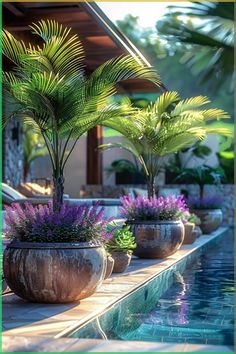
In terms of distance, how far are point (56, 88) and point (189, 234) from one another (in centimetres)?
714

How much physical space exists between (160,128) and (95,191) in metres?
9.61

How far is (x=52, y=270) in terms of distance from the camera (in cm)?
562

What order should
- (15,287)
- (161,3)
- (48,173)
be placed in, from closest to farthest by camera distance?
(15,287)
(161,3)
(48,173)

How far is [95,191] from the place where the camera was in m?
19.9

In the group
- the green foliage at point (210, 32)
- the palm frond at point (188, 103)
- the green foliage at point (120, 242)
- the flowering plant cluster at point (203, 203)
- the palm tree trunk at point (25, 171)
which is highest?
the green foliage at point (210, 32)

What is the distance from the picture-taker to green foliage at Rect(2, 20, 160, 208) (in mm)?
6176

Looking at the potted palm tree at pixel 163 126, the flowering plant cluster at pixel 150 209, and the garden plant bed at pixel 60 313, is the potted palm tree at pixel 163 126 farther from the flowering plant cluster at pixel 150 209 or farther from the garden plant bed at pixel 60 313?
the garden plant bed at pixel 60 313

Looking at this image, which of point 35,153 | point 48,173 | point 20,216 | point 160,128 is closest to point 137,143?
point 160,128

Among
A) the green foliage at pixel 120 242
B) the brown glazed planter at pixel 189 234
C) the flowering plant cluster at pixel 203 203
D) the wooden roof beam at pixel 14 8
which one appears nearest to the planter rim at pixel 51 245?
the green foliage at pixel 120 242

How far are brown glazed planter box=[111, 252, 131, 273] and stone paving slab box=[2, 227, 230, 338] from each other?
128 millimetres

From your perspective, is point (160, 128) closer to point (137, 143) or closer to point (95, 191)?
point (137, 143)

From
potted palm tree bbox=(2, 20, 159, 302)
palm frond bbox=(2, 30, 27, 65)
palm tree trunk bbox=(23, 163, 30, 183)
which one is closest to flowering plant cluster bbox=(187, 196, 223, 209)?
palm tree trunk bbox=(23, 163, 30, 183)

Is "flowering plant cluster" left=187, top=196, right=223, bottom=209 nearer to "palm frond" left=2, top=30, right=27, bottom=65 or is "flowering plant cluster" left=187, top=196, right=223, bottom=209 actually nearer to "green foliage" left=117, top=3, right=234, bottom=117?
"palm frond" left=2, top=30, right=27, bottom=65

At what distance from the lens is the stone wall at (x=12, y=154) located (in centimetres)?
1537
